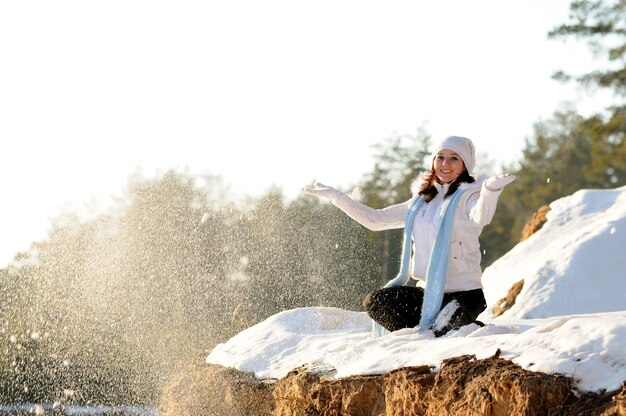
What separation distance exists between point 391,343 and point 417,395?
0.81 metres

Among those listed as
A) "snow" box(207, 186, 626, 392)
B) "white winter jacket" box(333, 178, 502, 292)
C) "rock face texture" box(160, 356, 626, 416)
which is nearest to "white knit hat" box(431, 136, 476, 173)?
"white winter jacket" box(333, 178, 502, 292)

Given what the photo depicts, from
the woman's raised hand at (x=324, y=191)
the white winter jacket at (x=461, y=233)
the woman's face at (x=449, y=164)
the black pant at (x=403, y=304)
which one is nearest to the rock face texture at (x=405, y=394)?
the black pant at (x=403, y=304)

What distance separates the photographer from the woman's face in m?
6.35

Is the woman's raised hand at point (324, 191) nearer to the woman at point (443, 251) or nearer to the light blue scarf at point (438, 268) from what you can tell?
the woman at point (443, 251)

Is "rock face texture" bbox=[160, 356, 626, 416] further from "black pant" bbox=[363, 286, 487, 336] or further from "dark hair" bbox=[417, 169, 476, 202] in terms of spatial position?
"dark hair" bbox=[417, 169, 476, 202]

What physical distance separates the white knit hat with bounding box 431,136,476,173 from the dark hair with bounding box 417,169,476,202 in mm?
69

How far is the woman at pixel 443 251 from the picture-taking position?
19.8ft

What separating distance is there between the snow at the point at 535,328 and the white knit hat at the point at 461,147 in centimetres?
96

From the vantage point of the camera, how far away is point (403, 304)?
6.28m

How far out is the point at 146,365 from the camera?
17562 mm

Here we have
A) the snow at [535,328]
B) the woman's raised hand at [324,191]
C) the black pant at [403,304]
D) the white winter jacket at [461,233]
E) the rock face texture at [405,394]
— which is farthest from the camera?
the woman's raised hand at [324,191]

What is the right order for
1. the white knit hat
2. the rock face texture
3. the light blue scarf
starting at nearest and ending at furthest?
the rock face texture, the light blue scarf, the white knit hat

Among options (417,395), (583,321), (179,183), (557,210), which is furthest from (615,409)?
(179,183)

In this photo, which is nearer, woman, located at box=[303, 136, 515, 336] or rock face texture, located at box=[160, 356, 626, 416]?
rock face texture, located at box=[160, 356, 626, 416]
